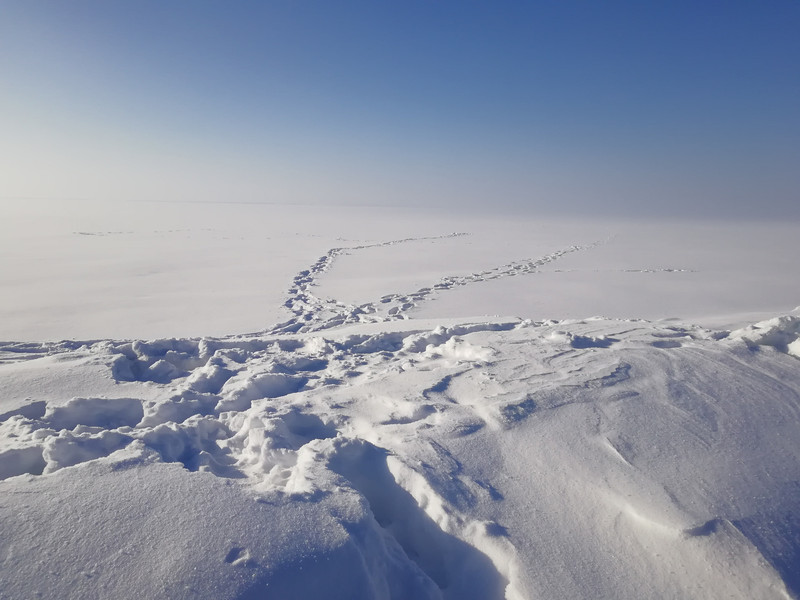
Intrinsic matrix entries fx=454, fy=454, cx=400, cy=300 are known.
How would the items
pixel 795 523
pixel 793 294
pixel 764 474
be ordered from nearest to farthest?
pixel 795 523
pixel 764 474
pixel 793 294

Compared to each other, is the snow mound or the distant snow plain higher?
the snow mound

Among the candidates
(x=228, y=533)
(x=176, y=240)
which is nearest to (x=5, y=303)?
(x=228, y=533)

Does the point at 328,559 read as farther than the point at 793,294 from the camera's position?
No

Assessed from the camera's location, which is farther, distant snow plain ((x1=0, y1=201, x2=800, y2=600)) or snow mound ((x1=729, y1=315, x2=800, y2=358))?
snow mound ((x1=729, y1=315, x2=800, y2=358))

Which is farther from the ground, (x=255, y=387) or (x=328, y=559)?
(x=328, y=559)

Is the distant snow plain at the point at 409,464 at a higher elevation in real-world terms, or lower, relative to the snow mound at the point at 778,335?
lower

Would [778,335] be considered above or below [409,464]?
above

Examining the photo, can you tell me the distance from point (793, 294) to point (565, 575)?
11929mm

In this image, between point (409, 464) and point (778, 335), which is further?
point (778, 335)

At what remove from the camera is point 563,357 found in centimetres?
459

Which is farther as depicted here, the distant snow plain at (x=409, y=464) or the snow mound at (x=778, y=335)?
the snow mound at (x=778, y=335)

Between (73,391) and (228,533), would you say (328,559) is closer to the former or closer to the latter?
(228,533)

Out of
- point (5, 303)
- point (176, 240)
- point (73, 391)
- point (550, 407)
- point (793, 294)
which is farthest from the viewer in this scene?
point (176, 240)

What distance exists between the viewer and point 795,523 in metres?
2.56
